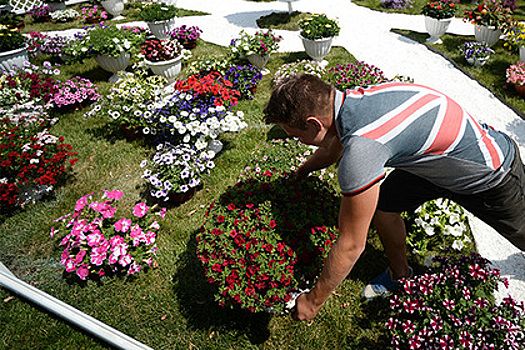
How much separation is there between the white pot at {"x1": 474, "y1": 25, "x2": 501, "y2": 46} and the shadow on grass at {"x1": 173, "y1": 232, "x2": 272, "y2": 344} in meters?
7.34

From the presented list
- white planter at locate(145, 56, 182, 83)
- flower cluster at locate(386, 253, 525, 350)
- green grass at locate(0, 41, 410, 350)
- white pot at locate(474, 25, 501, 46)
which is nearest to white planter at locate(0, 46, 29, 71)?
white planter at locate(145, 56, 182, 83)

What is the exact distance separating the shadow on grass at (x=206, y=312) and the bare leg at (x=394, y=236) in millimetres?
1259

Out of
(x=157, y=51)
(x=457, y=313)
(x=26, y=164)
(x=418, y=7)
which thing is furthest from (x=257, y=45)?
(x=418, y=7)

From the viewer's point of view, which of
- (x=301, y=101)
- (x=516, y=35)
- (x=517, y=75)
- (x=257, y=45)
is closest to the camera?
(x=301, y=101)

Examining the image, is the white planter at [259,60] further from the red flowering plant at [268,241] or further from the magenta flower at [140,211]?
the red flowering plant at [268,241]

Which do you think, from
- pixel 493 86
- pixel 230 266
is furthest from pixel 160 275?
pixel 493 86

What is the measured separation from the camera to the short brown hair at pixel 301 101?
179 centimetres

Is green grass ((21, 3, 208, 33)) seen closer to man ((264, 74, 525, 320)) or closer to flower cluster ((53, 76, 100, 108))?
flower cluster ((53, 76, 100, 108))

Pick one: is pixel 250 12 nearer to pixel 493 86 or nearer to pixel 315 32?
pixel 315 32

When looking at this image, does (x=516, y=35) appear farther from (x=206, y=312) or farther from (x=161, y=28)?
(x=161, y=28)

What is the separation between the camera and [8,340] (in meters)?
3.03

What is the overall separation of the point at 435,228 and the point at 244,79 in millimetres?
4284

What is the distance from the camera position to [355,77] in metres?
4.83

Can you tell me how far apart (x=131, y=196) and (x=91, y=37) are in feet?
12.9
